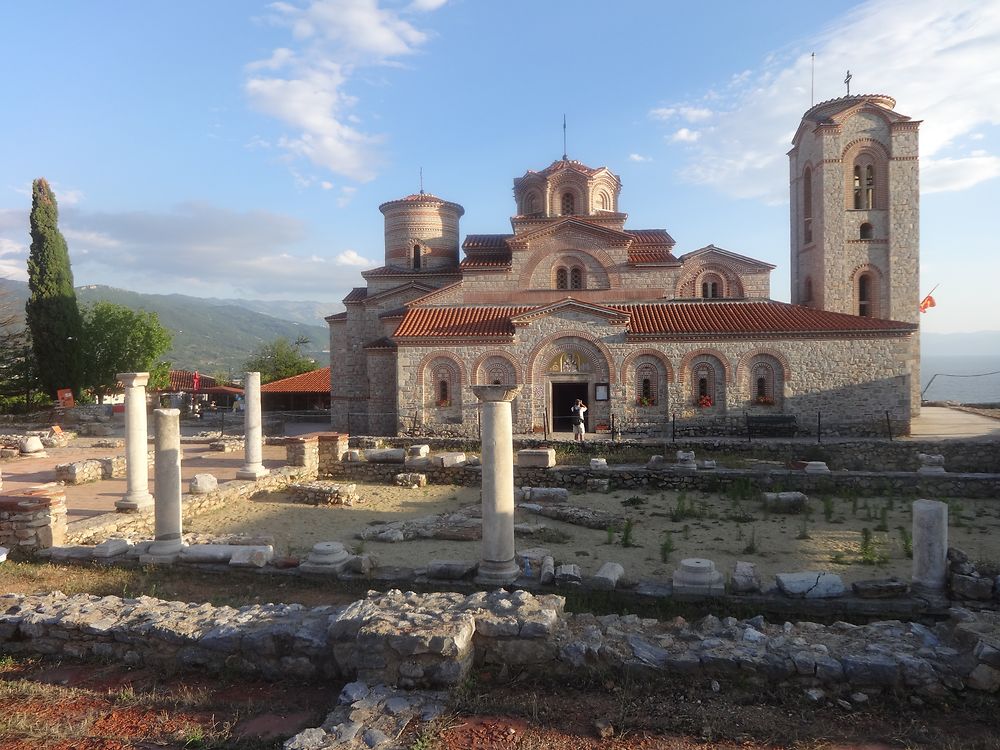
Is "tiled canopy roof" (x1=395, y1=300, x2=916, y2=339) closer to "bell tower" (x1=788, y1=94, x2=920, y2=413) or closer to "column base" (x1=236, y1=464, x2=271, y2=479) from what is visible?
"bell tower" (x1=788, y1=94, x2=920, y2=413)

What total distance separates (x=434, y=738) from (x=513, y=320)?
54.1ft

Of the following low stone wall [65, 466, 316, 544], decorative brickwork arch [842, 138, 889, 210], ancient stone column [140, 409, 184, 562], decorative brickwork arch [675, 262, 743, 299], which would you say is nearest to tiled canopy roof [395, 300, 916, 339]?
decorative brickwork arch [675, 262, 743, 299]

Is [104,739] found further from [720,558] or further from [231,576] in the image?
[720,558]

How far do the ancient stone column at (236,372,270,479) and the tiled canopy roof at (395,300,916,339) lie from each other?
22.0ft

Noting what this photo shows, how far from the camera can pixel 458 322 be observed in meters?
21.0

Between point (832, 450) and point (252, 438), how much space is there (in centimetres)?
1439

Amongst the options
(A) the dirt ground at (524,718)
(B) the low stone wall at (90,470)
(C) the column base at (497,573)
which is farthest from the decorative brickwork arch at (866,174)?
(B) the low stone wall at (90,470)

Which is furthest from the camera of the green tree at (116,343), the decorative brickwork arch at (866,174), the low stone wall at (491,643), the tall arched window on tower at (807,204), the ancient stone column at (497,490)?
the green tree at (116,343)

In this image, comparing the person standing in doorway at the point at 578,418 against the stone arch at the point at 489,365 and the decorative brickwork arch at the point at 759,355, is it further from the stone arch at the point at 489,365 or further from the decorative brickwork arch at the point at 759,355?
the decorative brickwork arch at the point at 759,355

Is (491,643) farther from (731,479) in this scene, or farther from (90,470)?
(90,470)

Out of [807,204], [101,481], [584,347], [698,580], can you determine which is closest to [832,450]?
[584,347]

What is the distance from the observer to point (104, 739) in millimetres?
4090

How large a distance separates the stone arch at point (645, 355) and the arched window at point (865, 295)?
813cm

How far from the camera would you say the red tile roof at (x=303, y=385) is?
30172 millimetres
